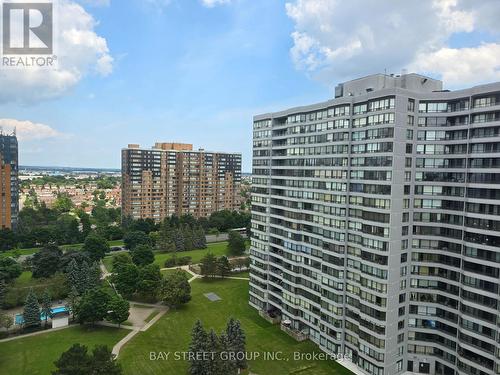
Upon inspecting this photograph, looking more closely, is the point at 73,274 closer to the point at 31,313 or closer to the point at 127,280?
the point at 127,280

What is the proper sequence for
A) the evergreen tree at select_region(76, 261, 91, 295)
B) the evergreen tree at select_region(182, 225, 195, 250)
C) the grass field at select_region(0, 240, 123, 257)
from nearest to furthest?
the evergreen tree at select_region(76, 261, 91, 295), the grass field at select_region(0, 240, 123, 257), the evergreen tree at select_region(182, 225, 195, 250)

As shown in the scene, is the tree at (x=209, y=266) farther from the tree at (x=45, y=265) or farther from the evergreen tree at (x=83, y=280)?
the tree at (x=45, y=265)

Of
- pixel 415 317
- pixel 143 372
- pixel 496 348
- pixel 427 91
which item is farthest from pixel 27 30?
pixel 496 348

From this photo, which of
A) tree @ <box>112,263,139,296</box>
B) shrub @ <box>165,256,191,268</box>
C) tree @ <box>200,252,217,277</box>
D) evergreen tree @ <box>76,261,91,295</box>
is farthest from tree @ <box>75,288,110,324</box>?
shrub @ <box>165,256,191,268</box>

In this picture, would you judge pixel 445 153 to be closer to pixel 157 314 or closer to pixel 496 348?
pixel 496 348

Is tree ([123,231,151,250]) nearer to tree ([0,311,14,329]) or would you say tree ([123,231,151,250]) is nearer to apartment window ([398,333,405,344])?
tree ([0,311,14,329])

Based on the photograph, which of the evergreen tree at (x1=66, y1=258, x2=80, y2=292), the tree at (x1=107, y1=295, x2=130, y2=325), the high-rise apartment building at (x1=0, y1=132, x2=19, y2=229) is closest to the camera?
the tree at (x1=107, y1=295, x2=130, y2=325)

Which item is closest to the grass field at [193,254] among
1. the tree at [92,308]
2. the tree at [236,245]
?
the tree at [236,245]
